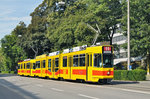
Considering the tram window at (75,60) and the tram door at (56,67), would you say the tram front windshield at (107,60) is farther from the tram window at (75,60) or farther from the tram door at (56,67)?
the tram door at (56,67)

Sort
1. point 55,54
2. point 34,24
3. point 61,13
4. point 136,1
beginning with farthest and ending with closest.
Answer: point 34,24 < point 61,13 < point 136,1 < point 55,54

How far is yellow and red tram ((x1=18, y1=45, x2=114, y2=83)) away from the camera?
22703 mm

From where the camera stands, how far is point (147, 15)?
150 feet

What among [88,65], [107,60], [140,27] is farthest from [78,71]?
[140,27]

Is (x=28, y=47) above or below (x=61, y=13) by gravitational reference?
below

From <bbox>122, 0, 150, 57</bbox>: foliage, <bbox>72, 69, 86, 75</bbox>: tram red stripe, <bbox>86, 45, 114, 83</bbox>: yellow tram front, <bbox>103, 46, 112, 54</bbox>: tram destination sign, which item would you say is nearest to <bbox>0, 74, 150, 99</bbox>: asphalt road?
<bbox>86, 45, 114, 83</bbox>: yellow tram front

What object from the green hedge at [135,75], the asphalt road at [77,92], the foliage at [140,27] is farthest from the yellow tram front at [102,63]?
the foliage at [140,27]

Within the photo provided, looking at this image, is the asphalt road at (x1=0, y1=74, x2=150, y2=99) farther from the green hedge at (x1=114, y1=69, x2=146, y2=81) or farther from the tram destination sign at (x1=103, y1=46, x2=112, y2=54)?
the green hedge at (x1=114, y1=69, x2=146, y2=81)

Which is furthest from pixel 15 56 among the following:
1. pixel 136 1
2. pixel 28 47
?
pixel 136 1

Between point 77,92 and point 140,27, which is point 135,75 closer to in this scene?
point 77,92

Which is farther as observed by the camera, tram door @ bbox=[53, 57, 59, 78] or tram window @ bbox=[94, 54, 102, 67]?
tram door @ bbox=[53, 57, 59, 78]

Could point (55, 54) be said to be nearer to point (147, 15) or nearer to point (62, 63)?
point (62, 63)

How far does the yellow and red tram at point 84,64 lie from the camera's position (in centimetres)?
2270

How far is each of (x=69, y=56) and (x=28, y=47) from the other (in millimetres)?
38604
